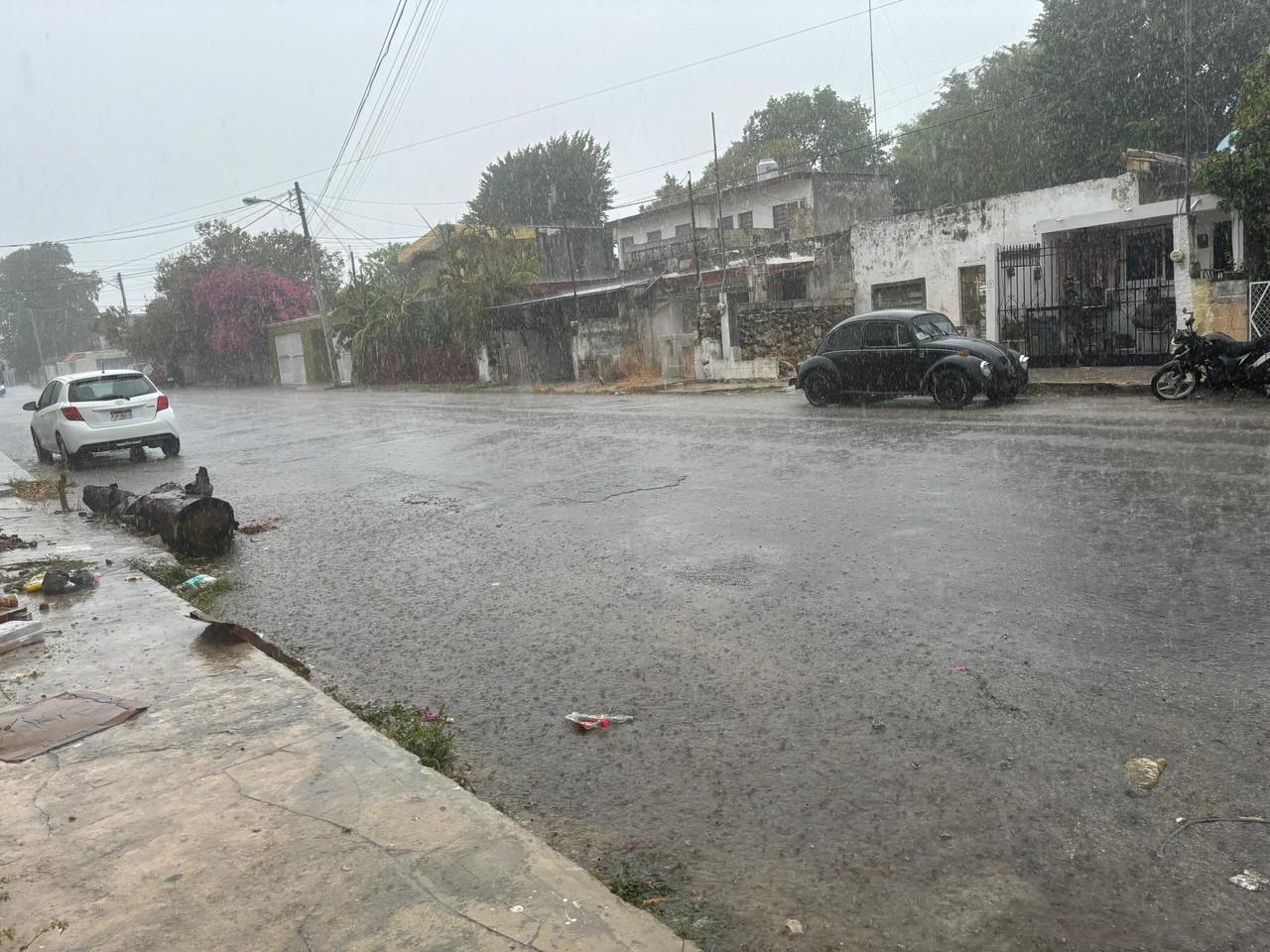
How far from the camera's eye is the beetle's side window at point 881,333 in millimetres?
15242

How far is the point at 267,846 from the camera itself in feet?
9.71

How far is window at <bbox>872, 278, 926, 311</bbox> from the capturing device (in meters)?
25.1

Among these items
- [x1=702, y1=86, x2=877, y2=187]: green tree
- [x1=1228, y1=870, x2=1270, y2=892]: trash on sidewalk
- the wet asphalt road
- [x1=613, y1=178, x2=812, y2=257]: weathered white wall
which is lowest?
[x1=1228, y1=870, x2=1270, y2=892]: trash on sidewalk

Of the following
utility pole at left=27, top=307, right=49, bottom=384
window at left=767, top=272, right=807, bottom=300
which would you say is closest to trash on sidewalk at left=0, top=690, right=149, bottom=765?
window at left=767, top=272, right=807, bottom=300

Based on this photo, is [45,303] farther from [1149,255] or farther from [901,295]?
[1149,255]

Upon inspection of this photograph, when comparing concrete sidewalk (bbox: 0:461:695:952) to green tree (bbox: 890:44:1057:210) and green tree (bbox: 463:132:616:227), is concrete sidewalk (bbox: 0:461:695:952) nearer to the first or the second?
green tree (bbox: 890:44:1057:210)

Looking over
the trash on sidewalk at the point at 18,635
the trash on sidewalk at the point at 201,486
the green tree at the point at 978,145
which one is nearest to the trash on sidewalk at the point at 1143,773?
the trash on sidewalk at the point at 18,635

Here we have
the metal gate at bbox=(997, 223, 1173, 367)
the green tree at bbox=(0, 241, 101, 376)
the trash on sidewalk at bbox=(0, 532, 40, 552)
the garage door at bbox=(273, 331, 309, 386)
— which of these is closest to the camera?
the trash on sidewalk at bbox=(0, 532, 40, 552)

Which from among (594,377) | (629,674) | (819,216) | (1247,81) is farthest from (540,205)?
(629,674)

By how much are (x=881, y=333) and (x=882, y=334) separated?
0.02 metres

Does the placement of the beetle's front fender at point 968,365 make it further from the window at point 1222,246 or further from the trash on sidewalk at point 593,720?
the trash on sidewalk at point 593,720

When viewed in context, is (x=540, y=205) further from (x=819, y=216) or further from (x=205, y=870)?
(x=205, y=870)

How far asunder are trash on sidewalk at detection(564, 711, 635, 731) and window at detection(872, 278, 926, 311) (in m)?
22.4

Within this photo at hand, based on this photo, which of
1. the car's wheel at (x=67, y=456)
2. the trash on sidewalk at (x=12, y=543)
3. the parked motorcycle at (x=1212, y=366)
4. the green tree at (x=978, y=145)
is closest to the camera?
the trash on sidewalk at (x=12, y=543)
